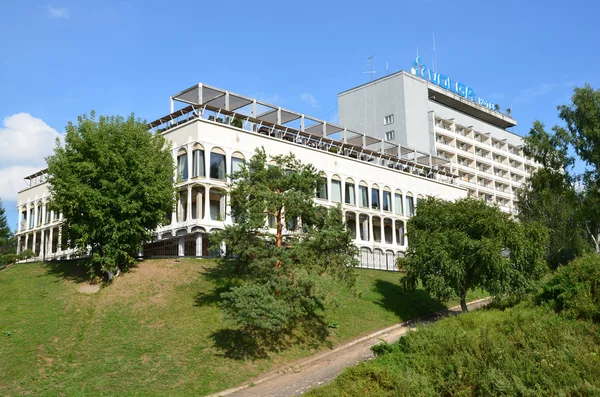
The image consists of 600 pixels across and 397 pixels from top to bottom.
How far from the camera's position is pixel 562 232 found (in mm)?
61125

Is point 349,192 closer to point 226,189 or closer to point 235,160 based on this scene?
point 235,160

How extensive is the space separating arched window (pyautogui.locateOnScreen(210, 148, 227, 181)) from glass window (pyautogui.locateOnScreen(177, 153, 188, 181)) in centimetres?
210

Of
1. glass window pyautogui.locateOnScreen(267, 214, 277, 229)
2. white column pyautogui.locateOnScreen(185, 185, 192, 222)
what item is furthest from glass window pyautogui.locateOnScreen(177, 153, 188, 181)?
glass window pyautogui.locateOnScreen(267, 214, 277, 229)

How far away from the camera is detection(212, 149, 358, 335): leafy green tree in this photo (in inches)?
1182

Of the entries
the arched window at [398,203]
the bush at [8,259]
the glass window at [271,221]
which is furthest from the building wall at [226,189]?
the bush at [8,259]

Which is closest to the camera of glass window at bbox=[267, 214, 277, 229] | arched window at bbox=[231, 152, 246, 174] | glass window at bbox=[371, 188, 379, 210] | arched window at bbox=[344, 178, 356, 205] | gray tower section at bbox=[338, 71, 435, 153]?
glass window at bbox=[267, 214, 277, 229]

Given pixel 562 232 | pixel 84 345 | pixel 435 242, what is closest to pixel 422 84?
pixel 562 232

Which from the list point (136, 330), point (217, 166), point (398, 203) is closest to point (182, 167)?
point (217, 166)

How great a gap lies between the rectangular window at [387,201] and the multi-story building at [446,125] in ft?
66.7

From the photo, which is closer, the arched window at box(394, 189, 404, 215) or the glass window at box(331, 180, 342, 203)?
the glass window at box(331, 180, 342, 203)

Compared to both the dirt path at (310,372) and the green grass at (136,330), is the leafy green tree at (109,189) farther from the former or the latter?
the dirt path at (310,372)

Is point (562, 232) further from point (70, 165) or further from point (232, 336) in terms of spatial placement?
point (70, 165)

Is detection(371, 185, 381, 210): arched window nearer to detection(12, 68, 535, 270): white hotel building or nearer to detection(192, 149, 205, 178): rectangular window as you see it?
detection(12, 68, 535, 270): white hotel building

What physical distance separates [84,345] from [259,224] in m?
10.5
